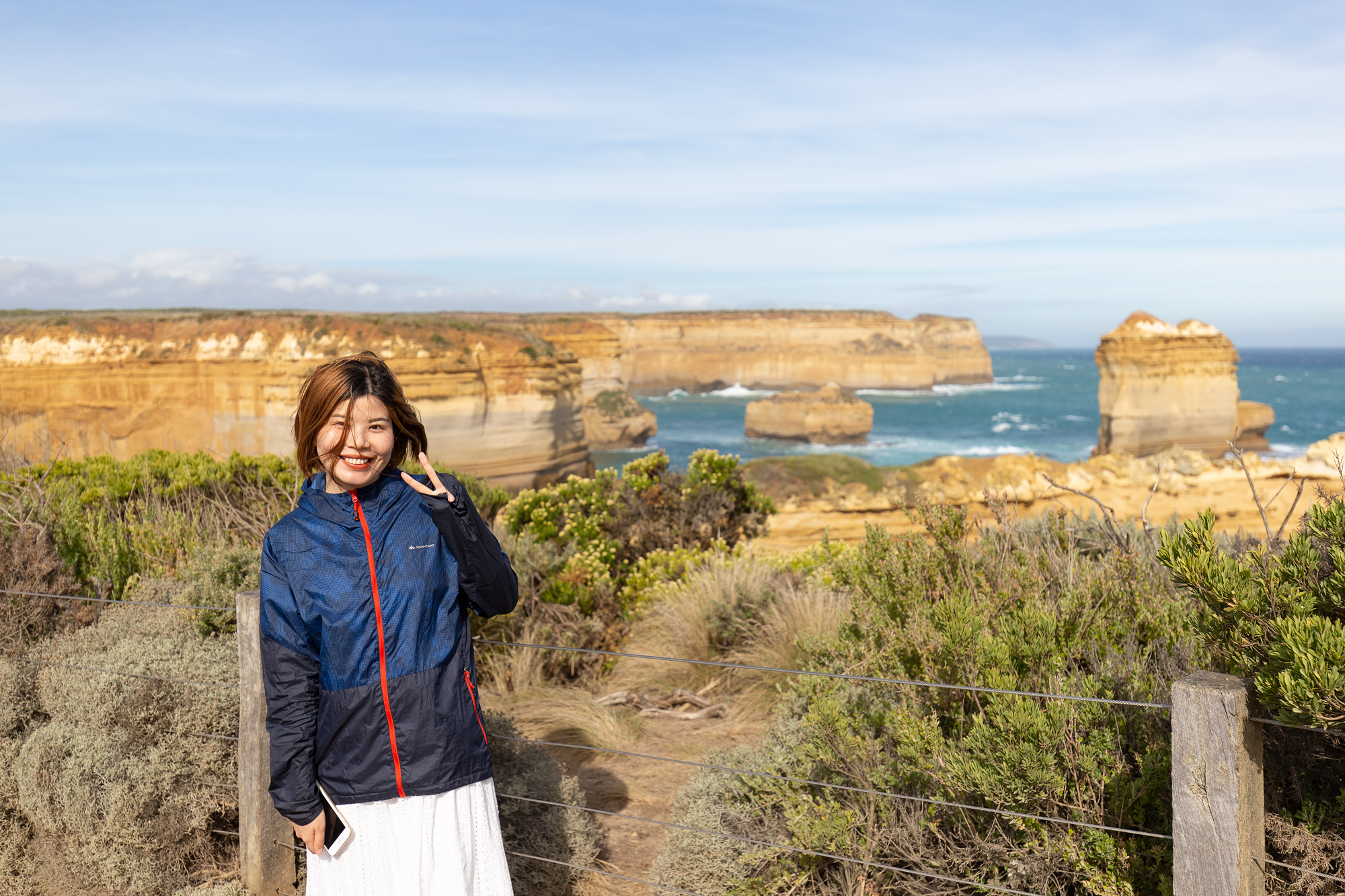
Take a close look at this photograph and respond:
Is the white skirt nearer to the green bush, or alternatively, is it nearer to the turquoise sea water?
the green bush

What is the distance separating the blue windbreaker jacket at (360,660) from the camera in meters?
2.06

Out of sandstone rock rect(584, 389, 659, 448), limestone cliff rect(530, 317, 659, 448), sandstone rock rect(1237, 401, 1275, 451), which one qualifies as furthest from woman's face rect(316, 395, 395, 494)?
sandstone rock rect(1237, 401, 1275, 451)

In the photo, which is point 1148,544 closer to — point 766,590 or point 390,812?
point 766,590

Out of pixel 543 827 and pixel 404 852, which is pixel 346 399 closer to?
pixel 404 852

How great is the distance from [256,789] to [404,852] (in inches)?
47.2

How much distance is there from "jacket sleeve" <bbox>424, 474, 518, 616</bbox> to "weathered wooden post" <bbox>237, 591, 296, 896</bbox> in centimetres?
114

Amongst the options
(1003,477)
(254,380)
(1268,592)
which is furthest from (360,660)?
(254,380)

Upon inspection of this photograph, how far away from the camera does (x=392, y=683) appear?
206 cm

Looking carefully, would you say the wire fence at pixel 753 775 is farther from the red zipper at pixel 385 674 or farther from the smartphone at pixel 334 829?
the smartphone at pixel 334 829

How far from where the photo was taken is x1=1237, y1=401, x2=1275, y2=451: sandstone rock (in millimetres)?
54938

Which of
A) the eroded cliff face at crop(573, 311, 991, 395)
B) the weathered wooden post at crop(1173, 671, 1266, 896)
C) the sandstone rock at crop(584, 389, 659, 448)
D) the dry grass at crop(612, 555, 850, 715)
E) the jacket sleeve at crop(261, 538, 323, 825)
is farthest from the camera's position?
the eroded cliff face at crop(573, 311, 991, 395)

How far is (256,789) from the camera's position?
298cm

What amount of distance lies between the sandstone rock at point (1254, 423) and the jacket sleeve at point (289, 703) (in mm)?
62226

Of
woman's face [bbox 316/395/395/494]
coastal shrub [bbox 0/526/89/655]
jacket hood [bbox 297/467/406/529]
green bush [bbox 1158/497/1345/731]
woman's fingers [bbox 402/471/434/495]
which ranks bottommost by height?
coastal shrub [bbox 0/526/89/655]
